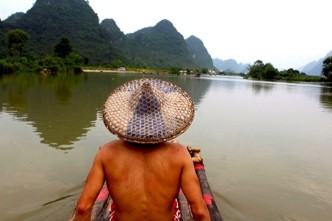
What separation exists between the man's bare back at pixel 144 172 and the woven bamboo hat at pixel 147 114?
0.08m

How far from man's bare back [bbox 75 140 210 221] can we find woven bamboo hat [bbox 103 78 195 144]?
8cm

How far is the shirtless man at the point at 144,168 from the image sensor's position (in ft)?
5.49

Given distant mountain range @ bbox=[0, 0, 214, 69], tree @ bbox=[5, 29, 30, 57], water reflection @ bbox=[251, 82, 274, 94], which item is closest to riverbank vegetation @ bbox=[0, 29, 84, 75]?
tree @ bbox=[5, 29, 30, 57]

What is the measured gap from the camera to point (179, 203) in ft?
9.26

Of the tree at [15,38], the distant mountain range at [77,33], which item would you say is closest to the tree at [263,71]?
the distant mountain range at [77,33]

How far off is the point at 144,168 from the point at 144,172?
0.9 inches

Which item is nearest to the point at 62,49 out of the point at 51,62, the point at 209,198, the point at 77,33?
the point at 51,62

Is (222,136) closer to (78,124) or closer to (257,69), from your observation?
(78,124)

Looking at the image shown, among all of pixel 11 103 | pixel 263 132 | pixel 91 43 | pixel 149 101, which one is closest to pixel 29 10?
pixel 91 43

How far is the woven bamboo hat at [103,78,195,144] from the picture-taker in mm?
1669

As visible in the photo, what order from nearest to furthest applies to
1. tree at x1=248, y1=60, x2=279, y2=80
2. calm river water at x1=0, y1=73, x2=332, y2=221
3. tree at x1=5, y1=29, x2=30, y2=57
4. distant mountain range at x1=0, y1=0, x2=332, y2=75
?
calm river water at x1=0, y1=73, x2=332, y2=221 → tree at x1=5, y1=29, x2=30, y2=57 → tree at x1=248, y1=60, x2=279, y2=80 → distant mountain range at x1=0, y1=0, x2=332, y2=75

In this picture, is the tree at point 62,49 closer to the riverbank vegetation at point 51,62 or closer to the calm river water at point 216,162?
the riverbank vegetation at point 51,62

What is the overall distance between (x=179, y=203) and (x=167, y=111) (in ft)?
4.35

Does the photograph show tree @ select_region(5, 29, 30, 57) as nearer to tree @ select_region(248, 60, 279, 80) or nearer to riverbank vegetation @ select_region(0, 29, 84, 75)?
riverbank vegetation @ select_region(0, 29, 84, 75)
